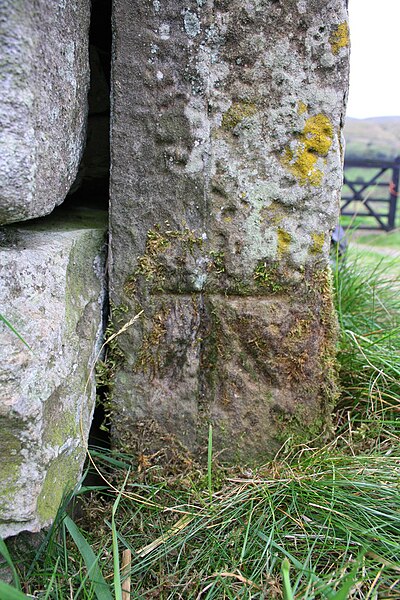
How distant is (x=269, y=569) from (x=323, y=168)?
88 cm

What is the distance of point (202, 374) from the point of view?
1.36 m

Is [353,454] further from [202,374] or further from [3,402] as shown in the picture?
[3,402]

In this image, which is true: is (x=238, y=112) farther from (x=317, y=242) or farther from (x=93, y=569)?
(x=93, y=569)

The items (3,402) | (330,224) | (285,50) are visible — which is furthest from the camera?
(330,224)

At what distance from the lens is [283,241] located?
1.31 m

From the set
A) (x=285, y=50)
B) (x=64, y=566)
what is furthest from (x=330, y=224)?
(x=64, y=566)

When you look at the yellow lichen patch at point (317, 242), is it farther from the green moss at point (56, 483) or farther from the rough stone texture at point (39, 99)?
the green moss at point (56, 483)

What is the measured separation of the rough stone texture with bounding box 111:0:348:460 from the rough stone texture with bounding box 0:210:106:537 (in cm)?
16

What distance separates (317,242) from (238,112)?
14.2 inches

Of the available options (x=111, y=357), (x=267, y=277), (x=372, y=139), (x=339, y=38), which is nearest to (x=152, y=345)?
(x=111, y=357)

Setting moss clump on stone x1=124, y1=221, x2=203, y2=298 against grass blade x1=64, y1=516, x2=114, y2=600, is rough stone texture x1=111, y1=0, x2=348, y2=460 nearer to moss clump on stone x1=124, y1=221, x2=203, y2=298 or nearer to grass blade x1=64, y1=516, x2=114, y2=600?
moss clump on stone x1=124, y1=221, x2=203, y2=298

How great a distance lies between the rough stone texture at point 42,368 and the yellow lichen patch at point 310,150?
518 mm

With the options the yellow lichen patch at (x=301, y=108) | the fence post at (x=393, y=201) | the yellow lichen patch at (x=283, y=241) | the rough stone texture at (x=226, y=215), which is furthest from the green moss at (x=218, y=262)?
the fence post at (x=393, y=201)

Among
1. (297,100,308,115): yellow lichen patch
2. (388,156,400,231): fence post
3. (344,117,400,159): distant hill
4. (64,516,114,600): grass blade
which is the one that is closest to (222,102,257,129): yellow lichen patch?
(297,100,308,115): yellow lichen patch
